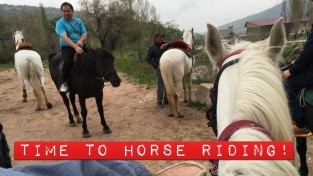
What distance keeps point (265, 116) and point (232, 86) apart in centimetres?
22

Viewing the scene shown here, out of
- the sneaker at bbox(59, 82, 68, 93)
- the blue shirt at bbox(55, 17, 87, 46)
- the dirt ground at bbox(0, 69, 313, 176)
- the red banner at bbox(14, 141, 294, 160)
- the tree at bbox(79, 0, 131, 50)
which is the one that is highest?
the tree at bbox(79, 0, 131, 50)

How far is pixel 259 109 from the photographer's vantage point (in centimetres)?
79

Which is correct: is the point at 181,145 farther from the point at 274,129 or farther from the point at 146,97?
the point at 146,97

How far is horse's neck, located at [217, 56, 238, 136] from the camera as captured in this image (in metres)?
0.86

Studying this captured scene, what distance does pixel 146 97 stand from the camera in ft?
22.4

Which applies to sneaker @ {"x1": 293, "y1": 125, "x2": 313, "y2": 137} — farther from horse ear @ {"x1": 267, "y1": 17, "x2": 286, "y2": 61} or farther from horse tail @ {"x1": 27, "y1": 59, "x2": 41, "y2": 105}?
horse tail @ {"x1": 27, "y1": 59, "x2": 41, "y2": 105}

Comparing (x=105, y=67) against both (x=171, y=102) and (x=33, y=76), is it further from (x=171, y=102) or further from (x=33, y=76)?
(x=33, y=76)

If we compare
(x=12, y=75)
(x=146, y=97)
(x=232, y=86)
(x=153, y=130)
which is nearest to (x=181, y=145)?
(x=232, y=86)

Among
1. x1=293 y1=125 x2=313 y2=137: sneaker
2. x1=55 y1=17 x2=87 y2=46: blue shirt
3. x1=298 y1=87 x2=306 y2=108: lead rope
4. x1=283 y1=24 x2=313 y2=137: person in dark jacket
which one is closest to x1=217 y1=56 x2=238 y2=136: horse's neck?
x1=283 y1=24 x2=313 y2=137: person in dark jacket

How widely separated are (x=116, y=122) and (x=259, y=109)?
4.59 meters

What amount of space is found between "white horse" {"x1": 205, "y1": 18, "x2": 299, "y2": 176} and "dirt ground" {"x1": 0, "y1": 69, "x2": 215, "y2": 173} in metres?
2.54

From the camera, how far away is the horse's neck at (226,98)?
0.86 meters

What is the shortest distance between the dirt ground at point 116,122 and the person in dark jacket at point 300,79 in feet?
4.96

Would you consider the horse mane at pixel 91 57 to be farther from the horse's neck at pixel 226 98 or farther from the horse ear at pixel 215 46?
the horse's neck at pixel 226 98
